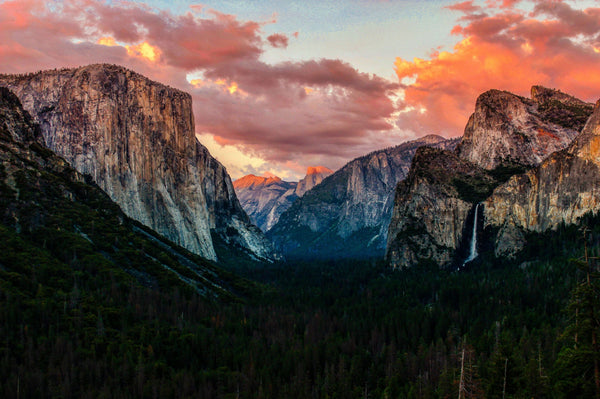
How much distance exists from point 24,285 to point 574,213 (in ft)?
621

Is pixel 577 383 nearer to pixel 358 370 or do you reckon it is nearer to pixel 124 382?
pixel 358 370

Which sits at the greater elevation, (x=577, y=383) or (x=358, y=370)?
(x=577, y=383)

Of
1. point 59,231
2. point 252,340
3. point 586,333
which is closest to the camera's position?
point 586,333

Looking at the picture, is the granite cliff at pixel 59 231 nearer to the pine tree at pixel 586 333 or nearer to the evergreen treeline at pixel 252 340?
the evergreen treeline at pixel 252 340

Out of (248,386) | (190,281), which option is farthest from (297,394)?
(190,281)

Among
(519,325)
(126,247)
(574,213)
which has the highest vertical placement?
(574,213)

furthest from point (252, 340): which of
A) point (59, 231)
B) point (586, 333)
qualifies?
point (586, 333)

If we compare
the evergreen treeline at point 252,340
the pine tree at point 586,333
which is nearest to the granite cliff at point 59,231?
the evergreen treeline at point 252,340

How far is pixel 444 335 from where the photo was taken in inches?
5384

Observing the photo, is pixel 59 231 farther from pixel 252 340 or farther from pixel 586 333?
pixel 586 333

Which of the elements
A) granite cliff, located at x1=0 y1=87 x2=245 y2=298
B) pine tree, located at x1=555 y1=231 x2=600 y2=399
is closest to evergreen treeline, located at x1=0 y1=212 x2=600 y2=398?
granite cliff, located at x1=0 y1=87 x2=245 y2=298

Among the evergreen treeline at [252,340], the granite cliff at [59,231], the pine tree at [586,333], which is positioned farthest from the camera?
the granite cliff at [59,231]

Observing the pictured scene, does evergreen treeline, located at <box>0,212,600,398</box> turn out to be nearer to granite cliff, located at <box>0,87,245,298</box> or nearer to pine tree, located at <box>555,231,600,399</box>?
granite cliff, located at <box>0,87,245,298</box>

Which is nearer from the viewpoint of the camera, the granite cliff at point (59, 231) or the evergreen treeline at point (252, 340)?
the evergreen treeline at point (252, 340)
